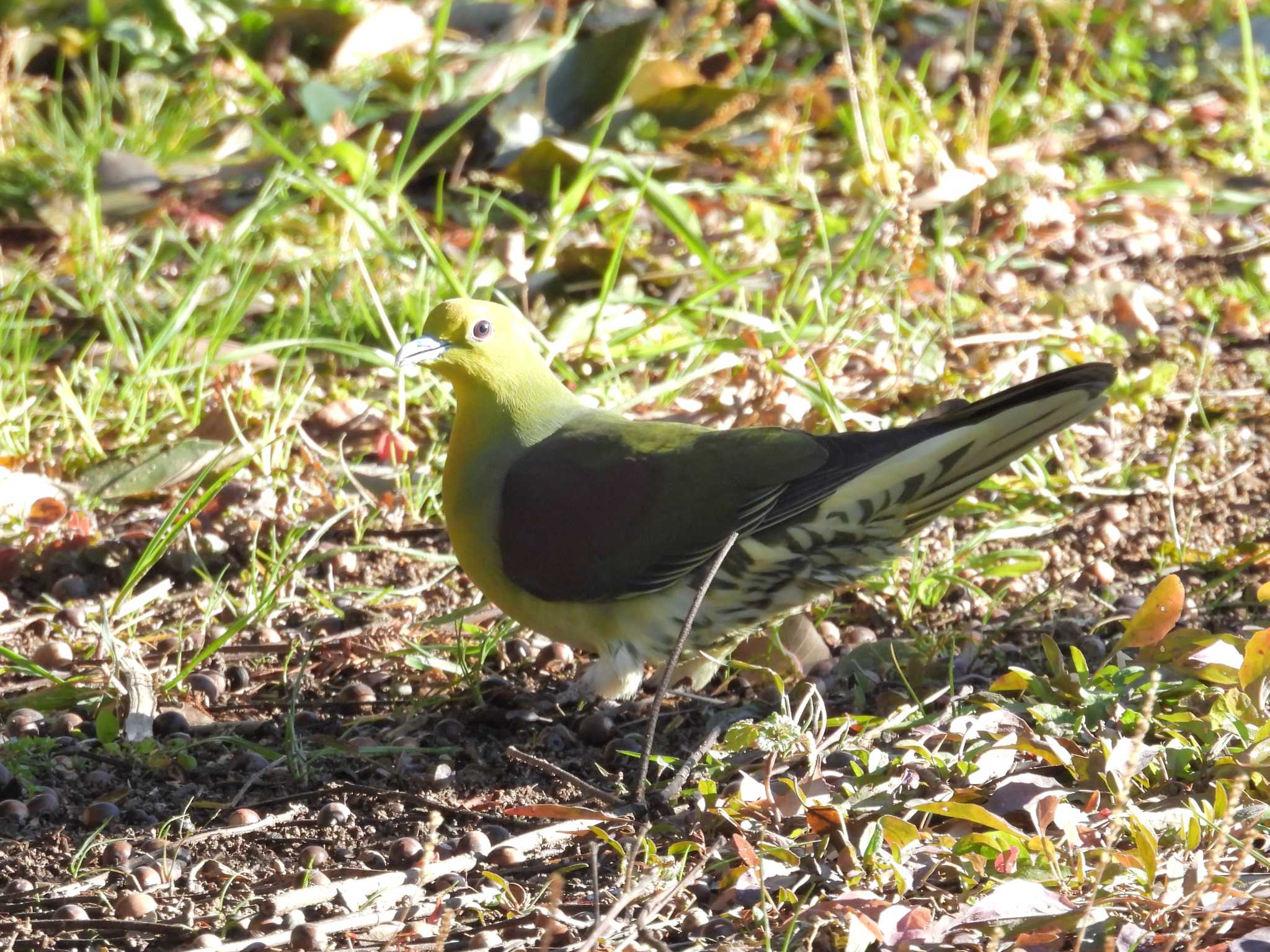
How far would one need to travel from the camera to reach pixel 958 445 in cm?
322

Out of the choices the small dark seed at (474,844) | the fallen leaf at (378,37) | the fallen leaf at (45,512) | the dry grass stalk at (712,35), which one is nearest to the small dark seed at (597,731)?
the small dark seed at (474,844)

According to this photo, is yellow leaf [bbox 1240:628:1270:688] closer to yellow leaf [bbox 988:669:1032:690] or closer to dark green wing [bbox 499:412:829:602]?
yellow leaf [bbox 988:669:1032:690]

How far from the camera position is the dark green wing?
11.0 feet

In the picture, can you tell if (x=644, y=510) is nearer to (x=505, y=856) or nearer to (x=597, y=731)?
(x=597, y=731)

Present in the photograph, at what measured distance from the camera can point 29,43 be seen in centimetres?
632

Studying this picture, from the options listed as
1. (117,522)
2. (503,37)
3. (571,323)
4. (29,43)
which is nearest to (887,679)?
(571,323)

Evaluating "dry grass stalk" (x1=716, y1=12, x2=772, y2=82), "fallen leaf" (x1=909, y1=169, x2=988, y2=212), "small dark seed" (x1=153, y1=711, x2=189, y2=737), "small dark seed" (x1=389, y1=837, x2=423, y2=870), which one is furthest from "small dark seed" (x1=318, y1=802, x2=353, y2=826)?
"dry grass stalk" (x1=716, y1=12, x2=772, y2=82)

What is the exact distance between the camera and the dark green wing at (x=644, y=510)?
3.34 metres

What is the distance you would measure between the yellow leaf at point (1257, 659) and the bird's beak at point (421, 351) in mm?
1888

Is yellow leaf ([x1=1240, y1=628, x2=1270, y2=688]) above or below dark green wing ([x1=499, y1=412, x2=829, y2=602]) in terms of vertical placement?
below

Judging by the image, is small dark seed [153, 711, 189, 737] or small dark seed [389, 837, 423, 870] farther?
small dark seed [153, 711, 189, 737]

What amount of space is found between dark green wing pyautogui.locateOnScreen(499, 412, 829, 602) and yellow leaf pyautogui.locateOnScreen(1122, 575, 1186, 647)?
0.74 metres

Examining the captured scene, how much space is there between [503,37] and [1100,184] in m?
2.55

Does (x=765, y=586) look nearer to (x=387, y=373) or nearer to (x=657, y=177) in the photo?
(x=387, y=373)
